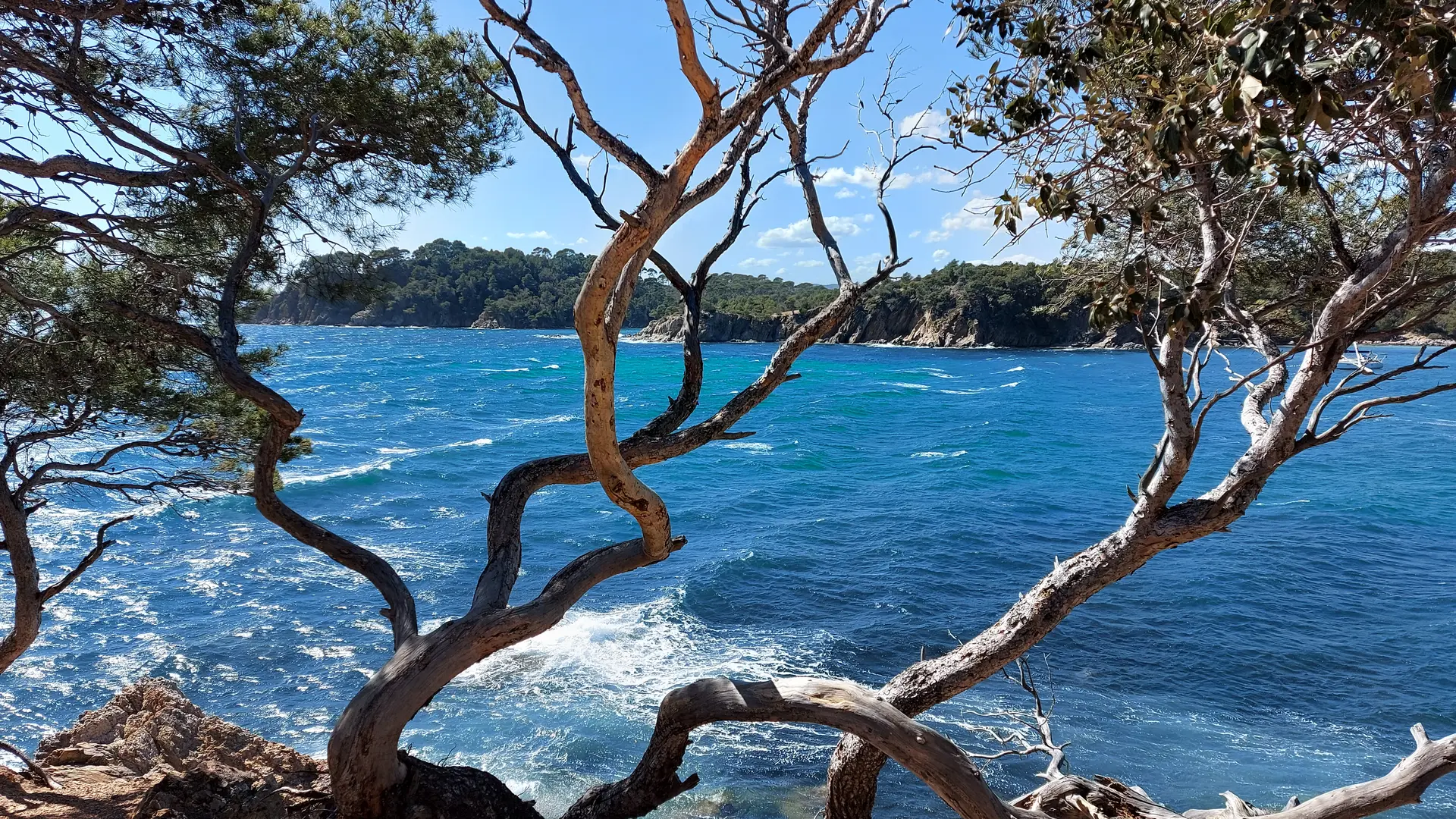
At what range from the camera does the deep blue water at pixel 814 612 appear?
28.1ft

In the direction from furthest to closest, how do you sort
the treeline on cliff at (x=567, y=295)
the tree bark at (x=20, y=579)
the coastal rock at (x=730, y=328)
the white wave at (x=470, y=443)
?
the coastal rock at (x=730, y=328) → the treeline on cliff at (x=567, y=295) → the white wave at (x=470, y=443) → the tree bark at (x=20, y=579)

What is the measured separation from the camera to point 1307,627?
1173 cm

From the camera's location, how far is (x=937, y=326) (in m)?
79.6

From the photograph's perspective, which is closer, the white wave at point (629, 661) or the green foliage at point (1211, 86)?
the green foliage at point (1211, 86)

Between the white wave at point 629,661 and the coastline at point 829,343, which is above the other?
the coastline at point 829,343

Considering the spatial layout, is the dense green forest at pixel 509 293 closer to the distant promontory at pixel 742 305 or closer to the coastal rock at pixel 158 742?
the distant promontory at pixel 742 305

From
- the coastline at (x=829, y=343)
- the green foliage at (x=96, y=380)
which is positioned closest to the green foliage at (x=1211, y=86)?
the green foliage at (x=96, y=380)

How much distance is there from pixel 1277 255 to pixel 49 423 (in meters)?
7.58

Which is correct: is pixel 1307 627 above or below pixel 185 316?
below

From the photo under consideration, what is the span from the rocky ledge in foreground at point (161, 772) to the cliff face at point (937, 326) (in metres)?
65.1

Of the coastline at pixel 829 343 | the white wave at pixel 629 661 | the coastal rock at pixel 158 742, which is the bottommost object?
the white wave at pixel 629 661

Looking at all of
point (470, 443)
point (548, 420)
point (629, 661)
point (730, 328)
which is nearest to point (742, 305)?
point (730, 328)

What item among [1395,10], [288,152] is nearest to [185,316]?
[288,152]

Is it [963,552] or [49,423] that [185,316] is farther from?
[963,552]
